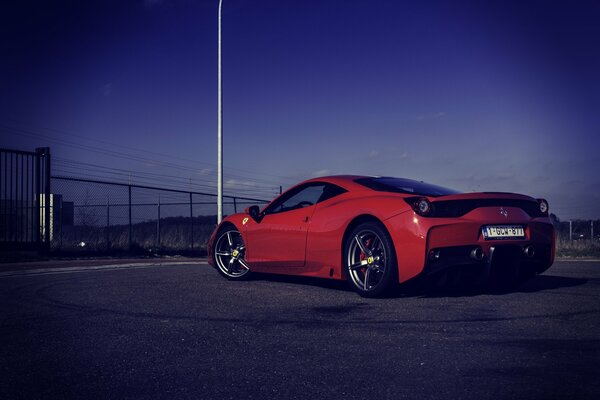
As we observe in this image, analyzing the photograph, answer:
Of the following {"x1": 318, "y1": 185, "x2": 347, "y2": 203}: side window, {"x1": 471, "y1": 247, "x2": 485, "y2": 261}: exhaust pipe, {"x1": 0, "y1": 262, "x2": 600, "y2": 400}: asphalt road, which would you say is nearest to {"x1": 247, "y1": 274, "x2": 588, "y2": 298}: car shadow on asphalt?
{"x1": 0, "y1": 262, "x2": 600, "y2": 400}: asphalt road

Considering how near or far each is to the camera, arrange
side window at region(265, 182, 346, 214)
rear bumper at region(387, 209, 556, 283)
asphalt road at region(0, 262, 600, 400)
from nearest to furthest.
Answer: asphalt road at region(0, 262, 600, 400) < rear bumper at region(387, 209, 556, 283) < side window at region(265, 182, 346, 214)

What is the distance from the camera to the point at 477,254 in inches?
205

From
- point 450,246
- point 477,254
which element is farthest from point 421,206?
point 477,254

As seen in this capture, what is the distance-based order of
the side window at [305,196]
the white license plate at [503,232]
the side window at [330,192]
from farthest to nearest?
the side window at [305,196], the side window at [330,192], the white license plate at [503,232]

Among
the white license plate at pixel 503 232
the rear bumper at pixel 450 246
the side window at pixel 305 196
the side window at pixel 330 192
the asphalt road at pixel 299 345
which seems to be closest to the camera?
the asphalt road at pixel 299 345

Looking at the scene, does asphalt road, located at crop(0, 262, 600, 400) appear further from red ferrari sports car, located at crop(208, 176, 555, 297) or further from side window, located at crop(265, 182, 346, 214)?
side window, located at crop(265, 182, 346, 214)

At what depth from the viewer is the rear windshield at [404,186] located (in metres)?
5.82

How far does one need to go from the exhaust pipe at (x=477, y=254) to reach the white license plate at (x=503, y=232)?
0.50 ft

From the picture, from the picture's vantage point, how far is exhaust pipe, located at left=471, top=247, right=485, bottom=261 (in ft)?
17.1

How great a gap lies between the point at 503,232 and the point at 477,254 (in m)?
0.40

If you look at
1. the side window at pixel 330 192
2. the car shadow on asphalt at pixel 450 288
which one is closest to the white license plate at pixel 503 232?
the car shadow on asphalt at pixel 450 288

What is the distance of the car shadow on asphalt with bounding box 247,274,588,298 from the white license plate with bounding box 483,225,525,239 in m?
0.68

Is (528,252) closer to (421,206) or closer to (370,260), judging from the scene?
(421,206)

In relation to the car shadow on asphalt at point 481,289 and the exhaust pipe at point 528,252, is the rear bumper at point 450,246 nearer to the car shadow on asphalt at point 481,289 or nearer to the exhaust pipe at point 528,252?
the exhaust pipe at point 528,252
